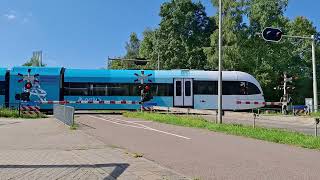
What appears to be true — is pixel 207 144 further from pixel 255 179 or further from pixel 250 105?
pixel 250 105

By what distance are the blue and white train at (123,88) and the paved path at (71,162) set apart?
25027mm

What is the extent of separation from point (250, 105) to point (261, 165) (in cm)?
3277

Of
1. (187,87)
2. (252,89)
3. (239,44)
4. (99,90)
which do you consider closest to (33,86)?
(99,90)

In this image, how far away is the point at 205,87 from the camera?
141 ft

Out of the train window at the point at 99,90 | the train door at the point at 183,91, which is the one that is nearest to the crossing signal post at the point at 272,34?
the train door at the point at 183,91

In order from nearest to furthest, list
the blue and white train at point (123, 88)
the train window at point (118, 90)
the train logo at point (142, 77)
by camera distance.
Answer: the blue and white train at point (123, 88) → the train window at point (118, 90) → the train logo at point (142, 77)

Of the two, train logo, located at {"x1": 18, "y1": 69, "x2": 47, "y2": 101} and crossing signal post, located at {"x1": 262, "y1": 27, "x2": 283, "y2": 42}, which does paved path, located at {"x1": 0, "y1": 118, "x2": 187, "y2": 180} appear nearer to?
crossing signal post, located at {"x1": 262, "y1": 27, "x2": 283, "y2": 42}

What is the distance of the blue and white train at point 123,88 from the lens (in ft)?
133

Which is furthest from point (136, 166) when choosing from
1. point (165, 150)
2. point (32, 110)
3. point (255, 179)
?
point (32, 110)

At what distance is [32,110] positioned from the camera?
35906 millimetres

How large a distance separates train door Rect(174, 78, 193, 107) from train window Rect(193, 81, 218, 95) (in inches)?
17.7

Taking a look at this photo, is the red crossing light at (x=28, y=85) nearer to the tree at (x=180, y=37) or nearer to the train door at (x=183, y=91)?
the train door at (x=183, y=91)

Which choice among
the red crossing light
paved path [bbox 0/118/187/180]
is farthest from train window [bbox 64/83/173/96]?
paved path [bbox 0/118/187/180]

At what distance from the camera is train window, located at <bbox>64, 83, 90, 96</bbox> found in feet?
135
